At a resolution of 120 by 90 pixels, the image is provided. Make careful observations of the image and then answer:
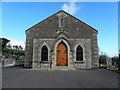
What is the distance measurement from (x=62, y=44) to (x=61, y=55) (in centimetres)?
160

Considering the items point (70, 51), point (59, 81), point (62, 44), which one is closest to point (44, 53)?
point (62, 44)

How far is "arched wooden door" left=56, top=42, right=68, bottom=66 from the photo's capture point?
17938 mm

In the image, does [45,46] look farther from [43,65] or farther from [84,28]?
[84,28]

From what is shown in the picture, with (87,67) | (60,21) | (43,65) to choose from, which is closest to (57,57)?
(43,65)

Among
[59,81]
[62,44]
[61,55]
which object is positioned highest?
[62,44]

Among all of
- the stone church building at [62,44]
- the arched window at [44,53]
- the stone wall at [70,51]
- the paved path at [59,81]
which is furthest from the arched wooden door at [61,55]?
the paved path at [59,81]

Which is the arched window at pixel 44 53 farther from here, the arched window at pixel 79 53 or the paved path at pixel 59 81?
the paved path at pixel 59 81

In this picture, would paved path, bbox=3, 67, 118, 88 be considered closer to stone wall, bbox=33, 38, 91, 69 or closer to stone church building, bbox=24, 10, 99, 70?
stone wall, bbox=33, 38, 91, 69

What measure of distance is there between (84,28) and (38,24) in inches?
278

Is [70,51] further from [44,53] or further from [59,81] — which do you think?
[59,81]

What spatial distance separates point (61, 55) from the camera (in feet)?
59.4

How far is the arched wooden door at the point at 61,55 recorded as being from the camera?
706 inches

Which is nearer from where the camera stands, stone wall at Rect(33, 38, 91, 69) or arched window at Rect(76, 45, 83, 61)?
stone wall at Rect(33, 38, 91, 69)

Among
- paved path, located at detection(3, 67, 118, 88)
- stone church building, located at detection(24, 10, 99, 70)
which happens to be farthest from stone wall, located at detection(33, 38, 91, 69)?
paved path, located at detection(3, 67, 118, 88)
